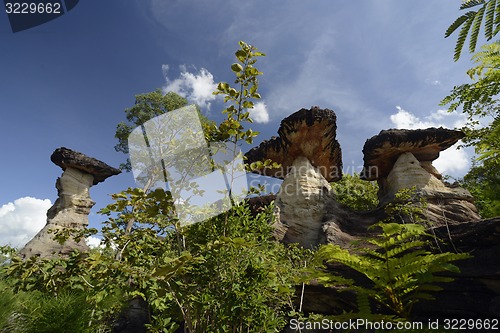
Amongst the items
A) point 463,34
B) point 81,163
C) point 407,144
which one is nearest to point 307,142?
point 407,144

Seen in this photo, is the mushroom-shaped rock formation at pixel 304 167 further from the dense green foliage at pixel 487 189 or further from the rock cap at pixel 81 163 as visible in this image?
the rock cap at pixel 81 163

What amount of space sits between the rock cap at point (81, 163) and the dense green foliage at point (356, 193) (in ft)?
50.6

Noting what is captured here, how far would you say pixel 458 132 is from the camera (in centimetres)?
1146

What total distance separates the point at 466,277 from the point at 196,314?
5.57 metres

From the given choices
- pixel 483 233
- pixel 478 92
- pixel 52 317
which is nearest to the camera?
pixel 52 317

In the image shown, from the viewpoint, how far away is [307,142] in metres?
12.5

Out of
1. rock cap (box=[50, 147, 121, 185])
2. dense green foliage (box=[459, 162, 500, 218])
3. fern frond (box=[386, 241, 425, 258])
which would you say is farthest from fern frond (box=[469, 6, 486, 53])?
rock cap (box=[50, 147, 121, 185])

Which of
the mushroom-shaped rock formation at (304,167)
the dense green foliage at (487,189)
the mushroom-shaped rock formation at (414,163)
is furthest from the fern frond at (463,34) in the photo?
the mushroom-shaped rock formation at (414,163)

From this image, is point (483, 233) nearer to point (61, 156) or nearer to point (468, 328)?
point (468, 328)

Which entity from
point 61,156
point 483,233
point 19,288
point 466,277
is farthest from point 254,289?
point 61,156

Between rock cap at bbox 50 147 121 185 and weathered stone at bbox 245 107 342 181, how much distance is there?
10452mm

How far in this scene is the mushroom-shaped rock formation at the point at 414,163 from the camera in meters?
10.3

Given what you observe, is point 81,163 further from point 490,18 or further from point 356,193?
point 490,18

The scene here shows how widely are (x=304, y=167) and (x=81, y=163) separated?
13718 mm
